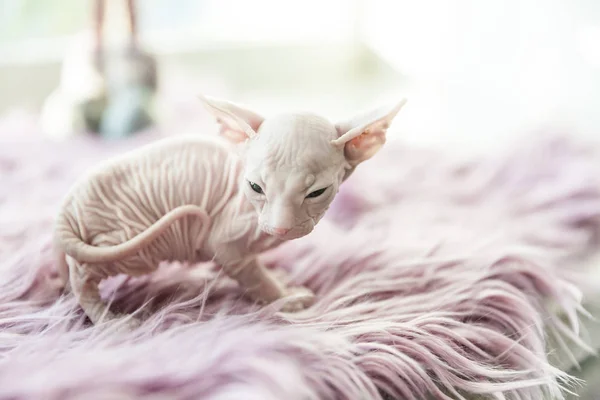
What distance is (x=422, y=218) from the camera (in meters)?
0.79

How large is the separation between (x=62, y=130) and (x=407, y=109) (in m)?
0.71

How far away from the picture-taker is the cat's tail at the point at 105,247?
50 centimetres

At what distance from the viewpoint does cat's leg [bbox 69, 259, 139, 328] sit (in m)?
0.52

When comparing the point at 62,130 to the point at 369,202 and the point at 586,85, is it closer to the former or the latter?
the point at 369,202

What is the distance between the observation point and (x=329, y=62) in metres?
1.72

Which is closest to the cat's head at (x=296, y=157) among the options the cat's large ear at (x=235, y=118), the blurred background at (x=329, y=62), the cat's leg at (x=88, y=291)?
the cat's large ear at (x=235, y=118)

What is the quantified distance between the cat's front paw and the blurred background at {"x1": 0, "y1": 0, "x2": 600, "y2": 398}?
541 mm

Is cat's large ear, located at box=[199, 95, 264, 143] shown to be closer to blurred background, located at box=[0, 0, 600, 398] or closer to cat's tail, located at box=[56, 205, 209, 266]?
cat's tail, located at box=[56, 205, 209, 266]

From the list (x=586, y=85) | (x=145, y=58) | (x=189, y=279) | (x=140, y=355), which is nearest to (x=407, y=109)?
(x=586, y=85)

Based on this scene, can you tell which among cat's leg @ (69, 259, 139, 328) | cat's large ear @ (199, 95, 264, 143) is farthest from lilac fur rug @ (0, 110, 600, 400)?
cat's large ear @ (199, 95, 264, 143)

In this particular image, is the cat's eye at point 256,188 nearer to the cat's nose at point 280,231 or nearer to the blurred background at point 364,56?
the cat's nose at point 280,231

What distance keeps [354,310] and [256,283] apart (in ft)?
0.30

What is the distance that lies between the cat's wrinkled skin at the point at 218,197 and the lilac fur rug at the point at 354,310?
0.10 feet

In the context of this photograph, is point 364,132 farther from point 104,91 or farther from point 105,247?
point 104,91
